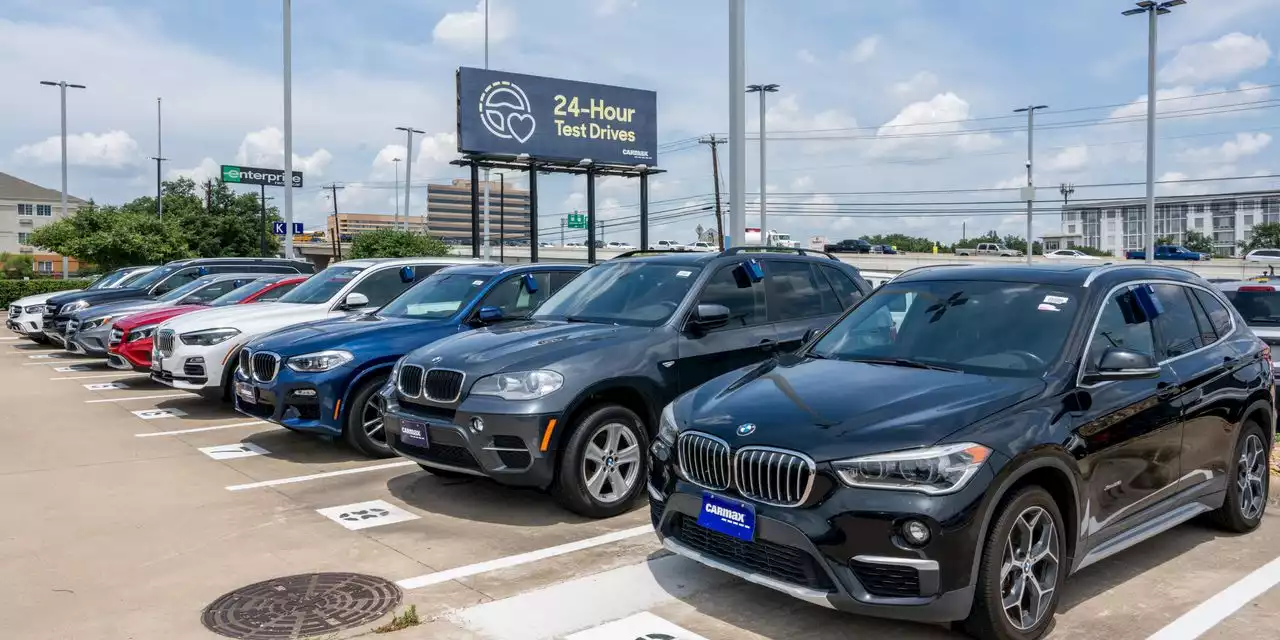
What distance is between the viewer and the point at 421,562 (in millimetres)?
5418

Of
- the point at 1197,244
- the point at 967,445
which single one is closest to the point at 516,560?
the point at 967,445

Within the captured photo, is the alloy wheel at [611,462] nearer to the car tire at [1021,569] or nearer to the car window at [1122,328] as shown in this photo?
the car tire at [1021,569]

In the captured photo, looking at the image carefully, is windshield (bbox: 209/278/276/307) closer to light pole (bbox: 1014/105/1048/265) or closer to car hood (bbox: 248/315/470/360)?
car hood (bbox: 248/315/470/360)

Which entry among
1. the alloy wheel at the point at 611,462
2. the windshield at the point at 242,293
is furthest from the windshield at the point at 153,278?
the alloy wheel at the point at 611,462

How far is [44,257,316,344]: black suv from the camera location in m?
17.8

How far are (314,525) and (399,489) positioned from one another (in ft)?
3.24

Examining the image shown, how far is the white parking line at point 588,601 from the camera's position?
4.39 m

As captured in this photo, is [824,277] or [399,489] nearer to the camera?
[399,489]

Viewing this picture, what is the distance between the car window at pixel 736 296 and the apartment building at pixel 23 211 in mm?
112616

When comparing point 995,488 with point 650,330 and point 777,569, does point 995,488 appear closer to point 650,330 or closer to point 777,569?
point 777,569

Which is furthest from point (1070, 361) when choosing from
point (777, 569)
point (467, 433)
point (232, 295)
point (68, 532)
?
point (232, 295)

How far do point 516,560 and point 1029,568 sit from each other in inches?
109

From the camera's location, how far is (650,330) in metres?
6.62

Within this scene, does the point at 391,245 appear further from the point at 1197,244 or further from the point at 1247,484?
the point at 1197,244
